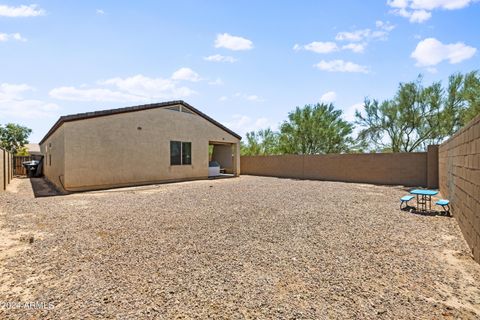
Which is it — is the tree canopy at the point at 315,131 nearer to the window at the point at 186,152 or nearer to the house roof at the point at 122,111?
the house roof at the point at 122,111

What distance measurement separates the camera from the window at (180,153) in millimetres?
13948

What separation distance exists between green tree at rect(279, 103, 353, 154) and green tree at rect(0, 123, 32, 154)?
41007 millimetres

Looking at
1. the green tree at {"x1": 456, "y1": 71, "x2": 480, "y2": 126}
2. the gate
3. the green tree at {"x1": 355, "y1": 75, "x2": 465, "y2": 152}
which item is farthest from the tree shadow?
the gate

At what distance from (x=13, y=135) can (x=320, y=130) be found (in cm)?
4595

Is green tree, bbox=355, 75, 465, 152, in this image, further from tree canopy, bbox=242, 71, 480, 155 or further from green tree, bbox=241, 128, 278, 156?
green tree, bbox=241, 128, 278, 156

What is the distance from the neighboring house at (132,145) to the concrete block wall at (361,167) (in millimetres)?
5034

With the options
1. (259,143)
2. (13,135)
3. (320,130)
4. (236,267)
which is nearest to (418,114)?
(320,130)

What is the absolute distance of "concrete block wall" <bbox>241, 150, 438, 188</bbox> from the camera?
12273 mm

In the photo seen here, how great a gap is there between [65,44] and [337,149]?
21.6 meters

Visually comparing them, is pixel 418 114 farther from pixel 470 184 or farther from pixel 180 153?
pixel 180 153

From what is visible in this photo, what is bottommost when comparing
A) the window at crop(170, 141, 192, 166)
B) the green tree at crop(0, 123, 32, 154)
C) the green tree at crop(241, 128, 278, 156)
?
the window at crop(170, 141, 192, 166)

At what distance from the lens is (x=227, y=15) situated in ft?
30.9

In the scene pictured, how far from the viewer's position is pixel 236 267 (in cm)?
319

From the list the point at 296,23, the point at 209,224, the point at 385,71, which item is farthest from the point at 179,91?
the point at 209,224
